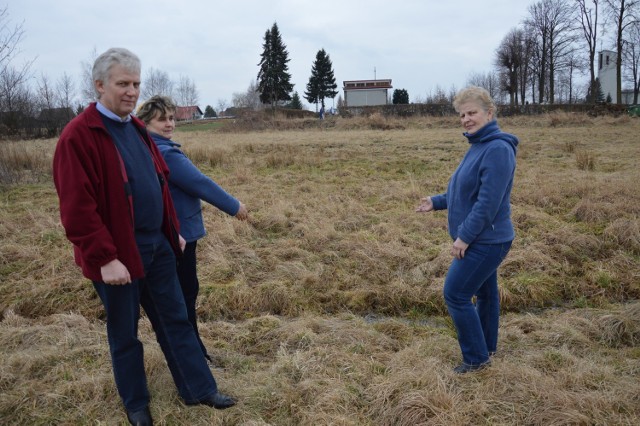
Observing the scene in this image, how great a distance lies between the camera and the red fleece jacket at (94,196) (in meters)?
2.08

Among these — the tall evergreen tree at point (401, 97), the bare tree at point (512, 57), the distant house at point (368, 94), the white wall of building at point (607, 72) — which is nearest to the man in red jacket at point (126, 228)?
the bare tree at point (512, 57)

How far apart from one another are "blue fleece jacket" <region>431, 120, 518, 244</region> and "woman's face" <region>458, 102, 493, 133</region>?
0.03 metres

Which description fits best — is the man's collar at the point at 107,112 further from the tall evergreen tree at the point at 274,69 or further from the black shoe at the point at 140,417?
the tall evergreen tree at the point at 274,69

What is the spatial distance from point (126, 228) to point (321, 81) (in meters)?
62.1

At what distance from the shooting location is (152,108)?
291 cm

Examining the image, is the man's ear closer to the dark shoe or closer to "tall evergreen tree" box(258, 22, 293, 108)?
the dark shoe

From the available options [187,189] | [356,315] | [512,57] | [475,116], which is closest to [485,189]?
[475,116]

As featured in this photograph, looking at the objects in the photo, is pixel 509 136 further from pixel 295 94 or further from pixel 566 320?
pixel 295 94

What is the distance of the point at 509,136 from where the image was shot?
2.87 m

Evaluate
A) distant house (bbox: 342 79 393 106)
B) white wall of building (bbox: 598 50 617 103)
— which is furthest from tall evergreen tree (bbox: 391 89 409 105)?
white wall of building (bbox: 598 50 617 103)

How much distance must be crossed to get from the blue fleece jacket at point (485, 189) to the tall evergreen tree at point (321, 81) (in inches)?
2408

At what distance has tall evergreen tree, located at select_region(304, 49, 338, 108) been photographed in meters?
61.7

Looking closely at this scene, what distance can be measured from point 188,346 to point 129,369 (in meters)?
0.33

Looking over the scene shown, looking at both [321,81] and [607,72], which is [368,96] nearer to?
[321,81]
